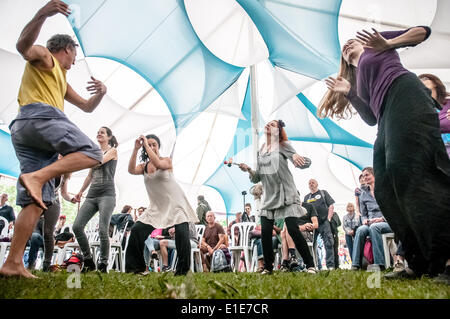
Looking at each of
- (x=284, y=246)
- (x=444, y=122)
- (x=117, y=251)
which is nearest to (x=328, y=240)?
(x=284, y=246)

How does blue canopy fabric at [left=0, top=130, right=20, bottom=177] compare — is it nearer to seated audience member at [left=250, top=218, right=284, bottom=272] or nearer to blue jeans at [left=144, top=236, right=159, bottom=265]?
blue jeans at [left=144, top=236, right=159, bottom=265]

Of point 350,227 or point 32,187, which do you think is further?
point 350,227

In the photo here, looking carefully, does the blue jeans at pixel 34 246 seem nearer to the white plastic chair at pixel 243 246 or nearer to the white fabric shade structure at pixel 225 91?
the white plastic chair at pixel 243 246

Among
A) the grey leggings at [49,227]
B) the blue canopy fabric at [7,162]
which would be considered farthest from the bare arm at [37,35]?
the blue canopy fabric at [7,162]

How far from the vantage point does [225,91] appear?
10.6 metres

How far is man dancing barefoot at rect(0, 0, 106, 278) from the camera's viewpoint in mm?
1948

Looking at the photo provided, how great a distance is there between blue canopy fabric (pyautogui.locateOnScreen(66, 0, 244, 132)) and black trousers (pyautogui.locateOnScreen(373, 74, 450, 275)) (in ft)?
20.4

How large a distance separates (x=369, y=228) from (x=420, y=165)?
345cm

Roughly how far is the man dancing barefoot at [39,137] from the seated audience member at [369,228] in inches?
152

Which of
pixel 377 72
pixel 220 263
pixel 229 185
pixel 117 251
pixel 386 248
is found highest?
pixel 229 185

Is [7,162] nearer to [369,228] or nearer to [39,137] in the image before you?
[39,137]

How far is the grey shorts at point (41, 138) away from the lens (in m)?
2.04

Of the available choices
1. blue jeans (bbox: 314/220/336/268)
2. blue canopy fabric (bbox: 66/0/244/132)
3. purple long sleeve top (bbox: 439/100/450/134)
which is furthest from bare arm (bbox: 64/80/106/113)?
blue jeans (bbox: 314/220/336/268)
